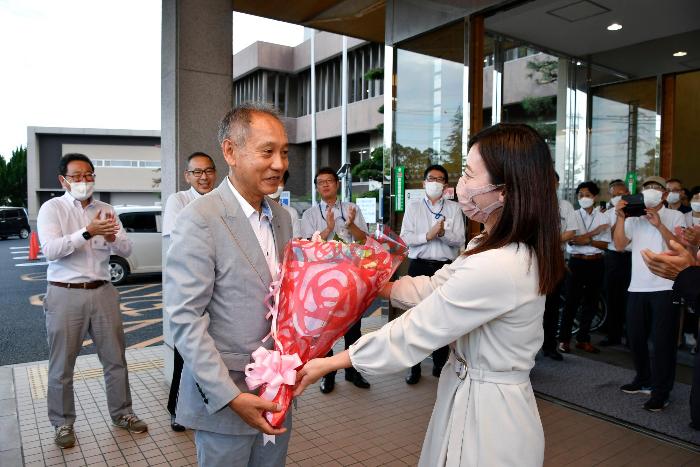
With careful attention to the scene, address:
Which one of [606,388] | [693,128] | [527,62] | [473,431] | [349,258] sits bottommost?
[606,388]

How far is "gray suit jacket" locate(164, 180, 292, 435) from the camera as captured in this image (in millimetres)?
1647

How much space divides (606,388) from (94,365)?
513 centimetres

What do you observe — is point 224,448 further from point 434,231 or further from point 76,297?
point 434,231

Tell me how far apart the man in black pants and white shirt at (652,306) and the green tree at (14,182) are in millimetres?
53090

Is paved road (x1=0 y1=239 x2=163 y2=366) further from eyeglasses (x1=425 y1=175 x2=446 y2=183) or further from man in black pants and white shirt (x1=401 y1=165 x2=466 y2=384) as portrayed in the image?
eyeglasses (x1=425 y1=175 x2=446 y2=183)

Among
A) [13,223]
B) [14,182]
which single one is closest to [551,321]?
[13,223]

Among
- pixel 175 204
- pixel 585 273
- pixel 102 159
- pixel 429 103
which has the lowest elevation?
pixel 585 273

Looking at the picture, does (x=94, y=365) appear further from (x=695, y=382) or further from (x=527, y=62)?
(x=527, y=62)

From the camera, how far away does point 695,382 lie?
3.71m

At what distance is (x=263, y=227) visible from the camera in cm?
195

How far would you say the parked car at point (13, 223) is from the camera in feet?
77.8

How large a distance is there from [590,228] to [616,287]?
80 cm

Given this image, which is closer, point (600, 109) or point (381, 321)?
point (381, 321)

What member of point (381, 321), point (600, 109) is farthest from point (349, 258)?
point (600, 109)
